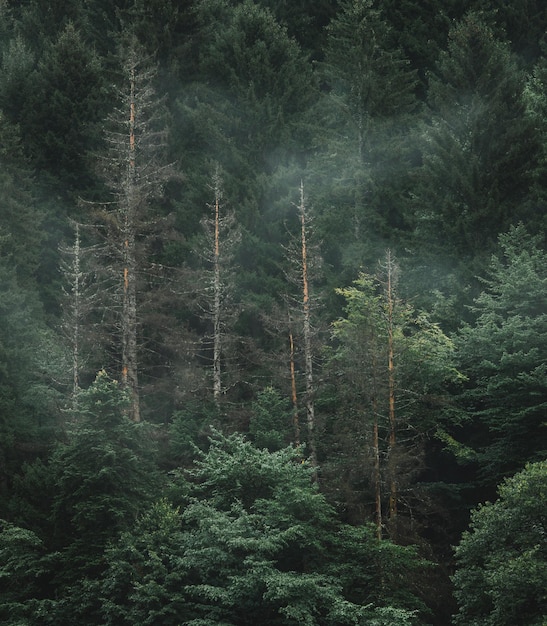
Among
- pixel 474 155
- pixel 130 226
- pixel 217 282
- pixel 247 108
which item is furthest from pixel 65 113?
pixel 474 155

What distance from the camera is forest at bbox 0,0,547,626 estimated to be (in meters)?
17.9

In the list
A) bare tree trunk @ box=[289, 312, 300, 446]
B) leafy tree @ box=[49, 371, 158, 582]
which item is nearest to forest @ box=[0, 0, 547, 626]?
leafy tree @ box=[49, 371, 158, 582]

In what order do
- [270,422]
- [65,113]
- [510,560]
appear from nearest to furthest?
[510,560], [270,422], [65,113]

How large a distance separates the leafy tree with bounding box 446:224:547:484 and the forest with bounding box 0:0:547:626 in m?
0.10

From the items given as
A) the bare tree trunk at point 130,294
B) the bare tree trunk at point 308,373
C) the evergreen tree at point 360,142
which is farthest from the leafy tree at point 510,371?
the bare tree trunk at point 130,294

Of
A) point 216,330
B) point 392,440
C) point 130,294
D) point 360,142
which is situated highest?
point 360,142

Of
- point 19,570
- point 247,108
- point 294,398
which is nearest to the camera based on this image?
point 19,570

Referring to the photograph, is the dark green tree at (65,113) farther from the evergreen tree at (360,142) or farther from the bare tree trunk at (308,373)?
the bare tree trunk at (308,373)

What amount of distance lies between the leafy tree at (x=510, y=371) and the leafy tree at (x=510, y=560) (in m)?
4.94

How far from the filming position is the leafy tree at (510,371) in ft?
76.2

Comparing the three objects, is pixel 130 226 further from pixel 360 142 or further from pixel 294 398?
pixel 360 142

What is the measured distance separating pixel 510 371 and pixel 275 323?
26.6 feet

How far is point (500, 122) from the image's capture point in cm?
3372

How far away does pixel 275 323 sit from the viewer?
27.3 m
